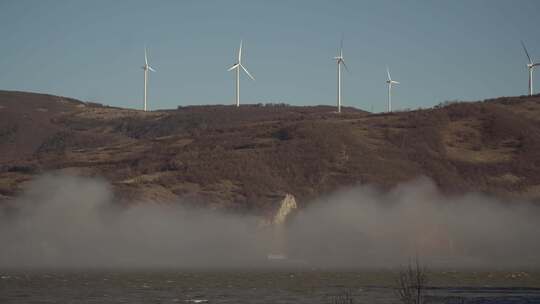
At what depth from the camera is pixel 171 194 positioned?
143125mm

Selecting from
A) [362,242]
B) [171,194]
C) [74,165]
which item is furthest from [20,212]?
[362,242]

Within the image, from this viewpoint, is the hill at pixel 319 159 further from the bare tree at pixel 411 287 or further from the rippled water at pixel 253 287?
the bare tree at pixel 411 287

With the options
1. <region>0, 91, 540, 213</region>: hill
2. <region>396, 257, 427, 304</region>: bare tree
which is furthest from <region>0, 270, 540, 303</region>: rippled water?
<region>0, 91, 540, 213</region>: hill

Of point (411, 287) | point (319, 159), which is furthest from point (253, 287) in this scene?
point (319, 159)

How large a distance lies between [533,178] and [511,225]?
20.1 m

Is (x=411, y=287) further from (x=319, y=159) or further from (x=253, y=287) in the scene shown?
(x=319, y=159)

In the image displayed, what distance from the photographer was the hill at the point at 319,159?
14450 centimetres

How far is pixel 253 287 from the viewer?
69.6 metres

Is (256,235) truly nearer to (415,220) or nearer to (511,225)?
(415,220)

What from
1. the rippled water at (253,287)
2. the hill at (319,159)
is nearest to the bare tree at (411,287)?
the rippled water at (253,287)

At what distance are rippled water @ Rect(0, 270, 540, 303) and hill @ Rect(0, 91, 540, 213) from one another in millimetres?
48440

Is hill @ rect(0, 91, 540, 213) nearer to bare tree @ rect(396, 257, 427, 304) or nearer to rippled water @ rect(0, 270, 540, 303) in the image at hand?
rippled water @ rect(0, 270, 540, 303)

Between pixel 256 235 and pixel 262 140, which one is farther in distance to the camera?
pixel 262 140

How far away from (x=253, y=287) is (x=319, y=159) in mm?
86906
